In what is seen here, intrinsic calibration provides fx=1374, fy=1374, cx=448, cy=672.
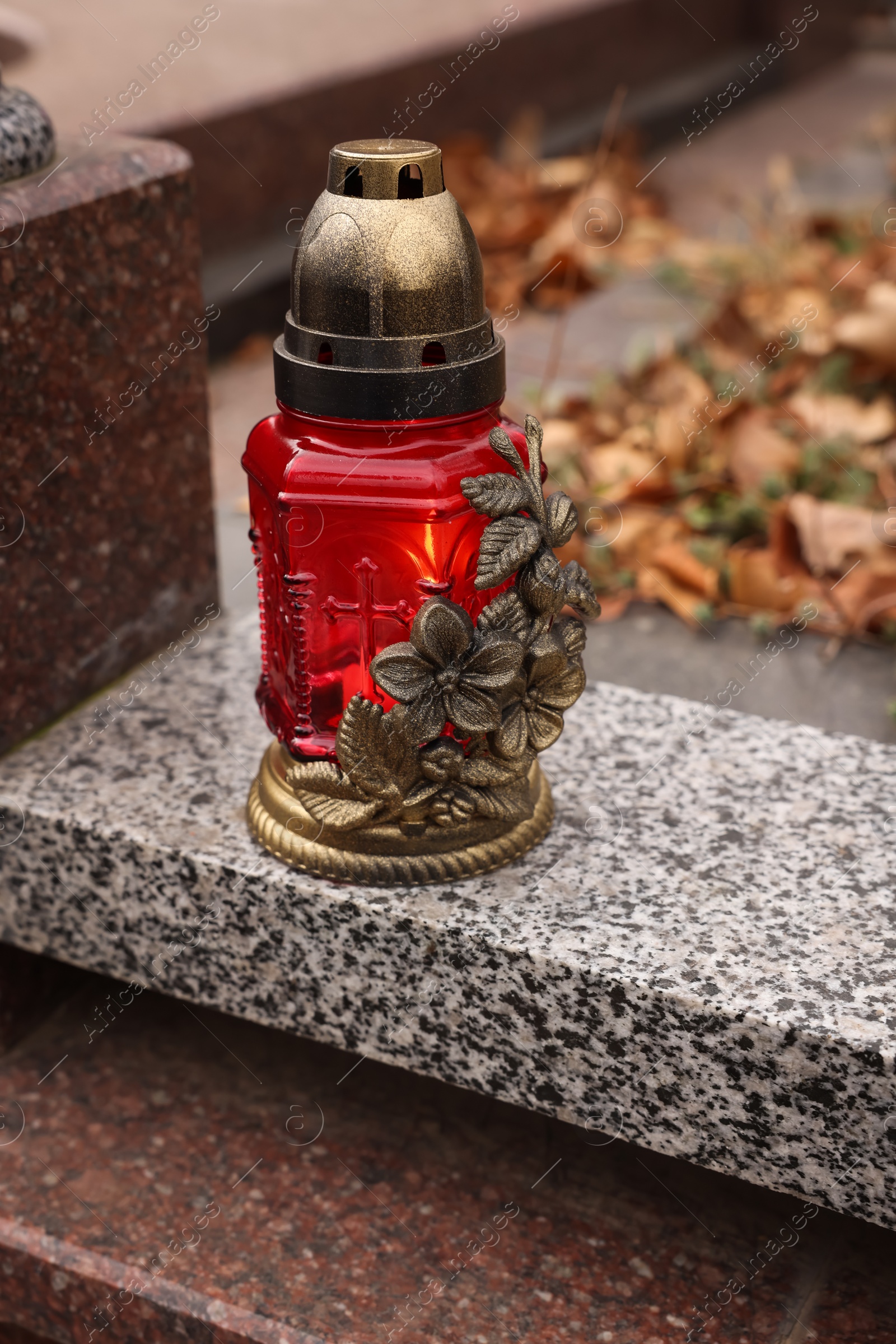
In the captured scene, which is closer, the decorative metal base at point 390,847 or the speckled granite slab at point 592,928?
the speckled granite slab at point 592,928

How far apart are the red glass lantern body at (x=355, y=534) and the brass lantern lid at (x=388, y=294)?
3 cm

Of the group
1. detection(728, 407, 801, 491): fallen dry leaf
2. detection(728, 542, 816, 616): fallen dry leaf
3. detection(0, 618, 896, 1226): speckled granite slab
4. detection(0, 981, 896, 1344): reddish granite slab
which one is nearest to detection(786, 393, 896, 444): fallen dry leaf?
detection(728, 407, 801, 491): fallen dry leaf

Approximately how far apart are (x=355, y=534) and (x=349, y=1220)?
0.85 meters

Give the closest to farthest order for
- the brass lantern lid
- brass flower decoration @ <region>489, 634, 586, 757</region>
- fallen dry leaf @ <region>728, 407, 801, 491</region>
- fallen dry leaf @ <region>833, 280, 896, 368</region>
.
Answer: the brass lantern lid
brass flower decoration @ <region>489, 634, 586, 757</region>
fallen dry leaf @ <region>728, 407, 801, 491</region>
fallen dry leaf @ <region>833, 280, 896, 368</region>

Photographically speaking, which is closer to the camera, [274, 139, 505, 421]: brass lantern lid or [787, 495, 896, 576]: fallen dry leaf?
[274, 139, 505, 421]: brass lantern lid

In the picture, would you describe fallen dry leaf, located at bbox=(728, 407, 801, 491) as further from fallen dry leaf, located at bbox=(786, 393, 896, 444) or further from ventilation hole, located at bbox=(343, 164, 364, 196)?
ventilation hole, located at bbox=(343, 164, 364, 196)

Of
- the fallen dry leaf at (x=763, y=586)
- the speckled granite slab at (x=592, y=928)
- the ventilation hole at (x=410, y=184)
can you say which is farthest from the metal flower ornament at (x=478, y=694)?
the fallen dry leaf at (x=763, y=586)

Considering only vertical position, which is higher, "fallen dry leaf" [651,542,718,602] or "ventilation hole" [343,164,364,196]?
"ventilation hole" [343,164,364,196]

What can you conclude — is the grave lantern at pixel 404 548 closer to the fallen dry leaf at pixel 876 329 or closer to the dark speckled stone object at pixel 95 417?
the dark speckled stone object at pixel 95 417

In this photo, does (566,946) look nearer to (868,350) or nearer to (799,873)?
(799,873)

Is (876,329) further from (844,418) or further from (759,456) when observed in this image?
(759,456)

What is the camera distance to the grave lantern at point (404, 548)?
1.39 metres

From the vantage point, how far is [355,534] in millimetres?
1462

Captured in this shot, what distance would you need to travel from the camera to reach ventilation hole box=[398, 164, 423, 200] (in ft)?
4.57
